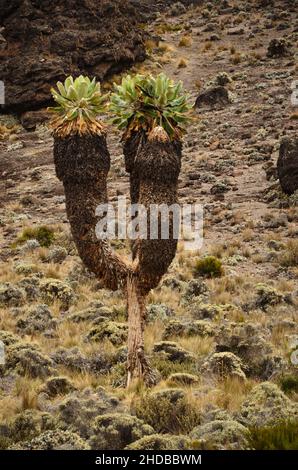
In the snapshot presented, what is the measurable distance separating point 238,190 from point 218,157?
4.17 metres

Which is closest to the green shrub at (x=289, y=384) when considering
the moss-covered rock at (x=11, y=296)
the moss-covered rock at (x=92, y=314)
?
the moss-covered rock at (x=92, y=314)

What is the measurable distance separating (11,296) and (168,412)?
7.90 meters

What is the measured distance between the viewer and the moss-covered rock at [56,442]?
6496 millimetres

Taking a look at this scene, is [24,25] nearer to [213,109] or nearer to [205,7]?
[213,109]

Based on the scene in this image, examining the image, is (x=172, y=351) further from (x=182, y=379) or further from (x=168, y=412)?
(x=168, y=412)

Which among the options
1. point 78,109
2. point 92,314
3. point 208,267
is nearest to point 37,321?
point 92,314

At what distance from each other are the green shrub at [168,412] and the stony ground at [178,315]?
0.07 ft

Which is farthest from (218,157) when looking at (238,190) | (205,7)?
(205,7)

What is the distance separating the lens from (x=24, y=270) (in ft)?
55.3

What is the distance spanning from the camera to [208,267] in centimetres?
1606

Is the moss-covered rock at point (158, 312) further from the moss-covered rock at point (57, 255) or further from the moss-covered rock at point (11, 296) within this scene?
the moss-covered rock at point (57, 255)

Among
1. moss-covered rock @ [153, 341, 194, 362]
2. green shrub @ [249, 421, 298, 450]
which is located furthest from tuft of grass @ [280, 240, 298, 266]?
green shrub @ [249, 421, 298, 450]

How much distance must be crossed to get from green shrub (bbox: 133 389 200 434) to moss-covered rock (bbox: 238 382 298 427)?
635mm
